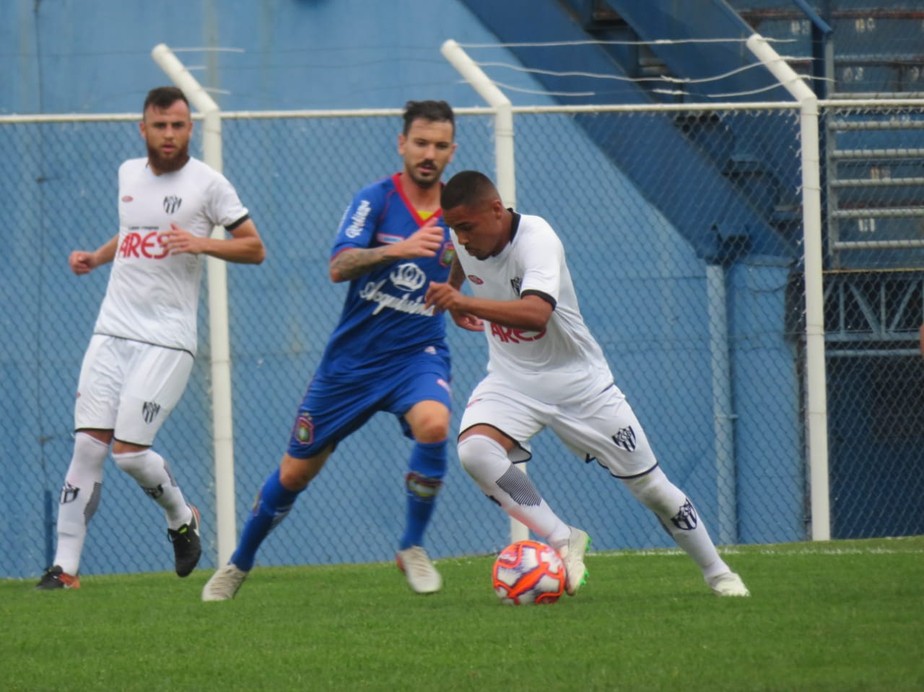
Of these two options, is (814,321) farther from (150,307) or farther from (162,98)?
(162,98)

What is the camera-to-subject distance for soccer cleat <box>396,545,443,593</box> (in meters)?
7.48

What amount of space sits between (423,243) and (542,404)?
2.67 ft

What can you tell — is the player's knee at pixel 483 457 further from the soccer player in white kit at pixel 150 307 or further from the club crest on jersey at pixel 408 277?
the soccer player in white kit at pixel 150 307

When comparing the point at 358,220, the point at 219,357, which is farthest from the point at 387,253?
the point at 219,357

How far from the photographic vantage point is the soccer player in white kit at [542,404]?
670 cm

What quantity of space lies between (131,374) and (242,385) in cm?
355

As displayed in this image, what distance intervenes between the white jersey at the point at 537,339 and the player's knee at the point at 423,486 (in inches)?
26.8

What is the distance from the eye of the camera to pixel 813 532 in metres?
10.8

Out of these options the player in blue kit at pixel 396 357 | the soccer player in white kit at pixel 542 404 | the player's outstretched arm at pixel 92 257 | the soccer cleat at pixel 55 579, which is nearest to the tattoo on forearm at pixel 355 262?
the player in blue kit at pixel 396 357

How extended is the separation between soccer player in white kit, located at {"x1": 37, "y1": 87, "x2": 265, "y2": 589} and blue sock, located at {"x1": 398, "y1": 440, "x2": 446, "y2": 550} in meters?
1.64

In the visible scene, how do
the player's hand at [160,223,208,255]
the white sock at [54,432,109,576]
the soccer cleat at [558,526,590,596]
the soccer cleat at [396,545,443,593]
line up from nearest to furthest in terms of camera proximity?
1. the soccer cleat at [558,526,590,596]
2. the soccer cleat at [396,545,443,593]
3. the player's hand at [160,223,208,255]
4. the white sock at [54,432,109,576]

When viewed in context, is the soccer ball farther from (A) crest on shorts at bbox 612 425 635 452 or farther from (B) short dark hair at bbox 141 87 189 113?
(B) short dark hair at bbox 141 87 189 113

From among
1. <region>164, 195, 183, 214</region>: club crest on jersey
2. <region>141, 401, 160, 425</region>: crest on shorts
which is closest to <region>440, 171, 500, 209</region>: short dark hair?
<region>164, 195, 183, 214</region>: club crest on jersey

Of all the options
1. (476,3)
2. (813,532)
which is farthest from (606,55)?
(813,532)
